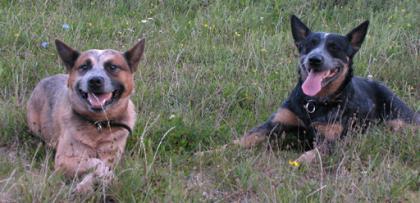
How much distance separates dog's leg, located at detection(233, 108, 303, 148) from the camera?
5.48 metres

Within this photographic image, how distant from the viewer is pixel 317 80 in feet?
18.1

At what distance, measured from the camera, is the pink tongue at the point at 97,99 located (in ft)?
15.3

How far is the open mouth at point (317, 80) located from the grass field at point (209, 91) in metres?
0.49

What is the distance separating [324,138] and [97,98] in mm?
1815

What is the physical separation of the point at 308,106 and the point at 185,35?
2.62 m

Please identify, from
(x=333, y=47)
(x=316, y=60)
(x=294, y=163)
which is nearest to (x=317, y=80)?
(x=316, y=60)

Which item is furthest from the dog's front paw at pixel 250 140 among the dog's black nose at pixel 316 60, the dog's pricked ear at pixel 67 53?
the dog's pricked ear at pixel 67 53

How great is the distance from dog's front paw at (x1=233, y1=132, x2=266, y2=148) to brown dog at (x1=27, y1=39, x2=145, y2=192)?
2.76ft

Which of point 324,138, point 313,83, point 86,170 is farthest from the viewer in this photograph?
point 313,83

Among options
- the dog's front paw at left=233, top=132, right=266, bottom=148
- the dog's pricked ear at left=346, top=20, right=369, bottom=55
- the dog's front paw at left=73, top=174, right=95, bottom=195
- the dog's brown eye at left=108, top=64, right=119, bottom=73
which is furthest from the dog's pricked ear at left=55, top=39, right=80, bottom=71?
the dog's pricked ear at left=346, top=20, right=369, bottom=55

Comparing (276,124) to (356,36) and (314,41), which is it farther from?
(356,36)

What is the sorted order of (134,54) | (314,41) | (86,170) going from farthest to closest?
1. (314,41)
2. (134,54)
3. (86,170)

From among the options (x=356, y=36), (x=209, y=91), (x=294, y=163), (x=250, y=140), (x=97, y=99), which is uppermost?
(x=356, y=36)

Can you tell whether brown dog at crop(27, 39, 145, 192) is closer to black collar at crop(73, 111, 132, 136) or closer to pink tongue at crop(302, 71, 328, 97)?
black collar at crop(73, 111, 132, 136)
